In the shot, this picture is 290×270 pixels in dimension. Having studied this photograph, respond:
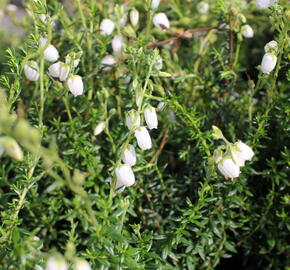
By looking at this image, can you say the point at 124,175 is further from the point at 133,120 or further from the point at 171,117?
the point at 171,117

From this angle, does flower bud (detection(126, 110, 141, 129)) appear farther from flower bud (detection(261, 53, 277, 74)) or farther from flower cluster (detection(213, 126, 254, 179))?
flower bud (detection(261, 53, 277, 74))

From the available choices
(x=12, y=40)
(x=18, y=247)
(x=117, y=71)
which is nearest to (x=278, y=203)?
(x=117, y=71)

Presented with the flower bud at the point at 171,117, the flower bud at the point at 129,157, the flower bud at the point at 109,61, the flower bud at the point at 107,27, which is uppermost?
the flower bud at the point at 107,27

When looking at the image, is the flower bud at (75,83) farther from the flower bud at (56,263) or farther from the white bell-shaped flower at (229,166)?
the flower bud at (56,263)

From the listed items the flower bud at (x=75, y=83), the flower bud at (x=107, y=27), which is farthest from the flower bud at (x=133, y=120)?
the flower bud at (x=107, y=27)

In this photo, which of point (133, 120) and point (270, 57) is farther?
point (270, 57)

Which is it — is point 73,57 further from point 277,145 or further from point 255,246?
point 255,246

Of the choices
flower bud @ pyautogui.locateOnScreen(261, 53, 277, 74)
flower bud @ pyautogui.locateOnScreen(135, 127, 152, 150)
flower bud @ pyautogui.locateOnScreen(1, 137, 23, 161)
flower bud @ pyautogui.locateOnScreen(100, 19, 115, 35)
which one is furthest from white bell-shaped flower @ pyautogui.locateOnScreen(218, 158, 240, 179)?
flower bud @ pyautogui.locateOnScreen(100, 19, 115, 35)

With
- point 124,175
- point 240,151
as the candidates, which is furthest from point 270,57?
point 124,175
